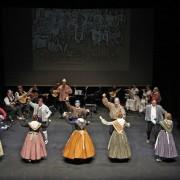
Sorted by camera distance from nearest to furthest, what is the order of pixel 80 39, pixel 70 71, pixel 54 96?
pixel 54 96, pixel 80 39, pixel 70 71

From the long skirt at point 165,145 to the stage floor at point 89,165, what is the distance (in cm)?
22

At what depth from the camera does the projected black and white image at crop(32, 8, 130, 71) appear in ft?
48.1

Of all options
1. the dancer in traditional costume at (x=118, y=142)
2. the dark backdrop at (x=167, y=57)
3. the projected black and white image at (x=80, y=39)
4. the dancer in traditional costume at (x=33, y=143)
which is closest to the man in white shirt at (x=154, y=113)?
the dancer in traditional costume at (x=118, y=142)

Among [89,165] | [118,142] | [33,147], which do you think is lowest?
[89,165]

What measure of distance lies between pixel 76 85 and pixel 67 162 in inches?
194

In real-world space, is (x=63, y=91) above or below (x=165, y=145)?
above

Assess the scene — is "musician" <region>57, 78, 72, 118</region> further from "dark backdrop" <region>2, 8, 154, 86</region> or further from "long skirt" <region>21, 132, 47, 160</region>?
"long skirt" <region>21, 132, 47, 160</region>

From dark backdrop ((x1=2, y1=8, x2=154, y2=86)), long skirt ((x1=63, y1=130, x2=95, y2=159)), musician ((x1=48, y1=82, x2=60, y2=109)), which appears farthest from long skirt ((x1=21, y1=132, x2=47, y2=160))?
dark backdrop ((x1=2, y1=8, x2=154, y2=86))

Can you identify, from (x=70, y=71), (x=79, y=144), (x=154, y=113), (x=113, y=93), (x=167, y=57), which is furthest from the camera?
(x=70, y=71)

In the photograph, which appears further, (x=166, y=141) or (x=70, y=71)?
(x=70, y=71)

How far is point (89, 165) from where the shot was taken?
10172mm

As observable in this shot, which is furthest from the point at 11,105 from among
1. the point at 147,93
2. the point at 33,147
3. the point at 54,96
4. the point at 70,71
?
the point at 147,93

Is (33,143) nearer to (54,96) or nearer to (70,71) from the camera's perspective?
(54,96)

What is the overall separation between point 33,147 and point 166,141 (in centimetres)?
263
